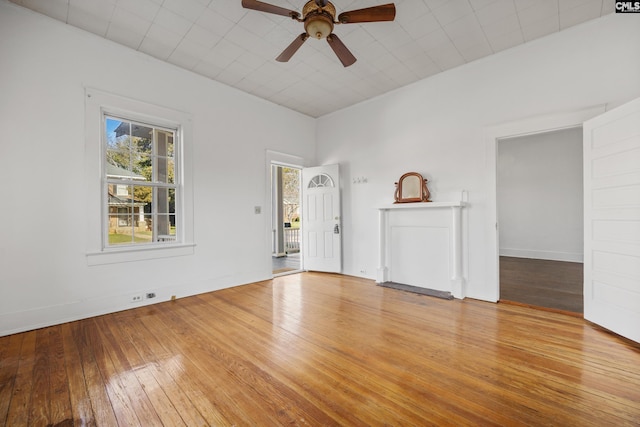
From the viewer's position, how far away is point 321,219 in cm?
545

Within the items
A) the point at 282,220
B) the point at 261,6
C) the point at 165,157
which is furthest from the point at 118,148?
the point at 282,220

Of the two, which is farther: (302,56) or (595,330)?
(302,56)

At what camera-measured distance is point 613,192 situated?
2.62m

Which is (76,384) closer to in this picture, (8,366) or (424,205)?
(8,366)

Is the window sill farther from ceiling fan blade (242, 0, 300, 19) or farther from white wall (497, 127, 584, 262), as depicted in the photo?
white wall (497, 127, 584, 262)

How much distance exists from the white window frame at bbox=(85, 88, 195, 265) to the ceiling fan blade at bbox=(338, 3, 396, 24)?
273 cm

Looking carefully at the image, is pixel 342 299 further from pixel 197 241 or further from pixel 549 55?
pixel 549 55

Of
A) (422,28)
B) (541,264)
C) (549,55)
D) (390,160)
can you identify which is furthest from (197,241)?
(541,264)

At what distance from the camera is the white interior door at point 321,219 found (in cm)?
525

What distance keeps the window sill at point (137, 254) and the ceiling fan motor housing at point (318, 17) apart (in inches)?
125

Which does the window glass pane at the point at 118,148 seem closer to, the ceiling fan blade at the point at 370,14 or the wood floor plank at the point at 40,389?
the wood floor plank at the point at 40,389

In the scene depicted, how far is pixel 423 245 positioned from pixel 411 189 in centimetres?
90

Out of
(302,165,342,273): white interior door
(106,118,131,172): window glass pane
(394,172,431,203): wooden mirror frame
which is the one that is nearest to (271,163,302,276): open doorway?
(302,165,342,273): white interior door

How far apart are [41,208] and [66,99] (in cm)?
122
